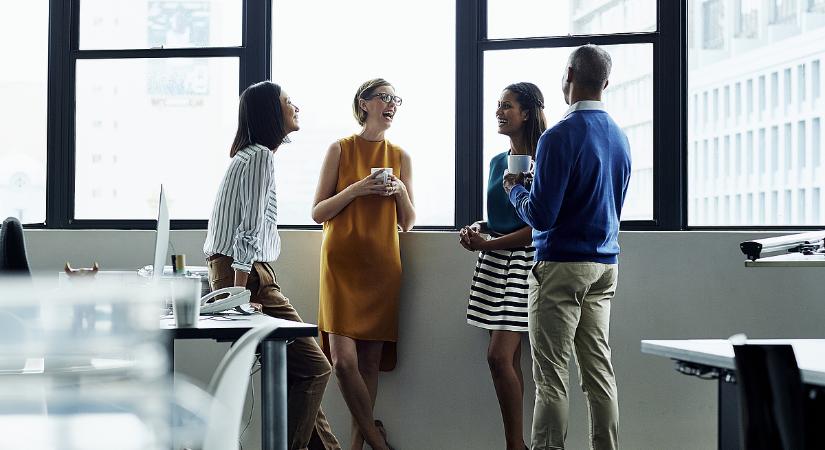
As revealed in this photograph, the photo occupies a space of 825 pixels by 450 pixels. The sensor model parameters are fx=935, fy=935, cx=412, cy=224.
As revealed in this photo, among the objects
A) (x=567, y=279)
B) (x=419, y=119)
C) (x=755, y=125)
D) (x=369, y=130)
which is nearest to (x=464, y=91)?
(x=419, y=119)

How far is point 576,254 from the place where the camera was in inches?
122

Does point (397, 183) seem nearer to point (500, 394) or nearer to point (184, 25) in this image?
point (500, 394)

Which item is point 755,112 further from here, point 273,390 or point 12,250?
point 12,250

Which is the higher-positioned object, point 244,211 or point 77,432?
point 244,211

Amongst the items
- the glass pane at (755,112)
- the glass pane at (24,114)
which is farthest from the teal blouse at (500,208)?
the glass pane at (24,114)

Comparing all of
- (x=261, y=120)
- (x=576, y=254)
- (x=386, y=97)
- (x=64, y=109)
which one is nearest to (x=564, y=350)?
(x=576, y=254)

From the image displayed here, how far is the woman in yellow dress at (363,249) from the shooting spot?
13.1ft

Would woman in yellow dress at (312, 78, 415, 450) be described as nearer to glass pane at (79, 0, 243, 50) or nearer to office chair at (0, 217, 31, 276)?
glass pane at (79, 0, 243, 50)

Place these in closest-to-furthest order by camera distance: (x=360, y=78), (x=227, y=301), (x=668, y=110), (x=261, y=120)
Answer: (x=227, y=301) < (x=261, y=120) < (x=668, y=110) < (x=360, y=78)

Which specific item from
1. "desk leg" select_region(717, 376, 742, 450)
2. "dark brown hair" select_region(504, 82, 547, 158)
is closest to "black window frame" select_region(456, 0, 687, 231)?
"dark brown hair" select_region(504, 82, 547, 158)

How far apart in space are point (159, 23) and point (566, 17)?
196 cm

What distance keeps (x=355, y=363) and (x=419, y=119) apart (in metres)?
1.23

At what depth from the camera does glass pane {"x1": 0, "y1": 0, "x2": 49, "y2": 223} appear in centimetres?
459

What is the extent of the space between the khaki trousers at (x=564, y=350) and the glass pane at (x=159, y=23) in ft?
7.26
